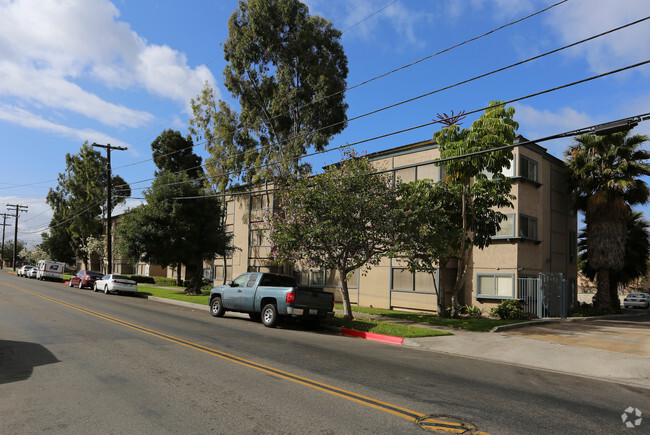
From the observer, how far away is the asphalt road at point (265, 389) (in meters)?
5.39

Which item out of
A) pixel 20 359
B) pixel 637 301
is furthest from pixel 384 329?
pixel 637 301

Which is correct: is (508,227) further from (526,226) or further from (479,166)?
(479,166)

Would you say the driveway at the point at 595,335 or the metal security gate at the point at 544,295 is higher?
the metal security gate at the point at 544,295

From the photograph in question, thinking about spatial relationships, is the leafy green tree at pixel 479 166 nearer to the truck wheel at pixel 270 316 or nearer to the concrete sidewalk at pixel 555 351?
the concrete sidewalk at pixel 555 351

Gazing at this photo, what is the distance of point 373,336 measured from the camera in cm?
1417

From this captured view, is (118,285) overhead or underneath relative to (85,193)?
underneath

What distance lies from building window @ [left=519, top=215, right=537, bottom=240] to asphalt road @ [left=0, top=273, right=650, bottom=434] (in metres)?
13.3

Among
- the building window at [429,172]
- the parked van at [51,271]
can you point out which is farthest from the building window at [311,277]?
the parked van at [51,271]

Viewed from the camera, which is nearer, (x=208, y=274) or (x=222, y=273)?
(x=222, y=273)

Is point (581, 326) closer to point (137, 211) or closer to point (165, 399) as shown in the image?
point (165, 399)

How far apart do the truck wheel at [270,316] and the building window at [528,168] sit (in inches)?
576

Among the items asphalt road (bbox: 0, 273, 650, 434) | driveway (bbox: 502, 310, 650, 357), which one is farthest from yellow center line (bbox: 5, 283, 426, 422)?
driveway (bbox: 502, 310, 650, 357)

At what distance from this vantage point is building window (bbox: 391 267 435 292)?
78.2ft

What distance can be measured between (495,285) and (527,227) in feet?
11.5
